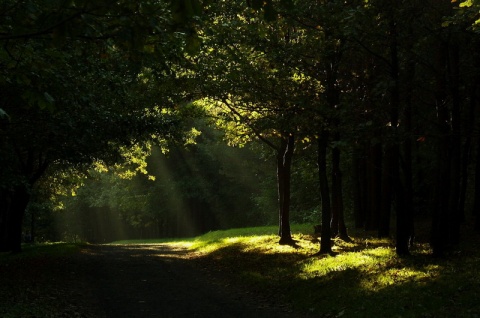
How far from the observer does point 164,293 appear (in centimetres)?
1313

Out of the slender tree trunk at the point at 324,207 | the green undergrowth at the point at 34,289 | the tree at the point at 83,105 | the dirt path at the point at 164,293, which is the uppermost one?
the tree at the point at 83,105

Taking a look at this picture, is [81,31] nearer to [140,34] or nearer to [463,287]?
[140,34]

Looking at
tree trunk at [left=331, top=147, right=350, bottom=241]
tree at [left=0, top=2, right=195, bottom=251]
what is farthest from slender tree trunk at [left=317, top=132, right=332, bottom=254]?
tree at [left=0, top=2, right=195, bottom=251]

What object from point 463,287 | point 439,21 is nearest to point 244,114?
point 439,21

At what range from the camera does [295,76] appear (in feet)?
61.0

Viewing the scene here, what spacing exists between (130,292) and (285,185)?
10.5 meters

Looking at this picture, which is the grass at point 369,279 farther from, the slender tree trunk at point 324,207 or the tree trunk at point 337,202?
the tree trunk at point 337,202

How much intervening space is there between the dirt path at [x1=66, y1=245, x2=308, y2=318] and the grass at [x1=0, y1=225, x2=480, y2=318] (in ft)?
2.28

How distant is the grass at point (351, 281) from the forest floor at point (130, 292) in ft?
0.40

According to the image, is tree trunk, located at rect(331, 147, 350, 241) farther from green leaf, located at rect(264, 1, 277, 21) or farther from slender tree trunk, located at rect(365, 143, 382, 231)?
green leaf, located at rect(264, 1, 277, 21)

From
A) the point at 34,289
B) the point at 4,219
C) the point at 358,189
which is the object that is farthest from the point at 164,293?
the point at 4,219

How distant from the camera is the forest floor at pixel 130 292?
10.8 metres

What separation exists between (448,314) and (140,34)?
7.05m

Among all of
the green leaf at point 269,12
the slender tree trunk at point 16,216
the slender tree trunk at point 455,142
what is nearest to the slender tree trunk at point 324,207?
the slender tree trunk at point 455,142
